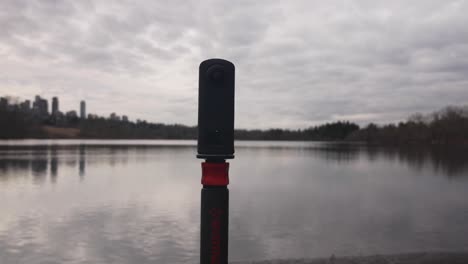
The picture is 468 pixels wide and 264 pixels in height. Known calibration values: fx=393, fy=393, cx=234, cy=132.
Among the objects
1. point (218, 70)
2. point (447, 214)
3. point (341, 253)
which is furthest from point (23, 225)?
point (447, 214)

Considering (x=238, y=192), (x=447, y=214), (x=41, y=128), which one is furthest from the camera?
(x=41, y=128)

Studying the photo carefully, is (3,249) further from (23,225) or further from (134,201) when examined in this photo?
(134,201)

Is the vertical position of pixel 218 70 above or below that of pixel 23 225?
above

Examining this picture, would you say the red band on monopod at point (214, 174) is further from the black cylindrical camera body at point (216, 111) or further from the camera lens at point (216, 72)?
the camera lens at point (216, 72)

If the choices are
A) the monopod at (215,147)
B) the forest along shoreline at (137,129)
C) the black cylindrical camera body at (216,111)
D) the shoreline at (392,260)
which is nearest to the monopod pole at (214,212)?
the monopod at (215,147)

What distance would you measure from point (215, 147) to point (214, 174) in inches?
7.7

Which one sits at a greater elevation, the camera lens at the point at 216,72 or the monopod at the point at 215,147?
the camera lens at the point at 216,72

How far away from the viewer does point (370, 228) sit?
1180 centimetres

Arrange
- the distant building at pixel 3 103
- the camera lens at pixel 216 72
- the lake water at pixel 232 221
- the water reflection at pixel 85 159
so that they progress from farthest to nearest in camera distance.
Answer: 1. the distant building at pixel 3 103
2. the water reflection at pixel 85 159
3. the lake water at pixel 232 221
4. the camera lens at pixel 216 72

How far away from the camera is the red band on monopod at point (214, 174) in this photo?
279cm

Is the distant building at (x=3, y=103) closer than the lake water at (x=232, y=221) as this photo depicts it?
No

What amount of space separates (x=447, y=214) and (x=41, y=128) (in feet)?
508

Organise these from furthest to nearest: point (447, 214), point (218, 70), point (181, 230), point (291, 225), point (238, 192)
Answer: point (238, 192) < point (447, 214) < point (291, 225) < point (181, 230) < point (218, 70)

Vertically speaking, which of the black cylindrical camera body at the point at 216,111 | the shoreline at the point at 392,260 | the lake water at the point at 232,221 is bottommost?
the lake water at the point at 232,221
